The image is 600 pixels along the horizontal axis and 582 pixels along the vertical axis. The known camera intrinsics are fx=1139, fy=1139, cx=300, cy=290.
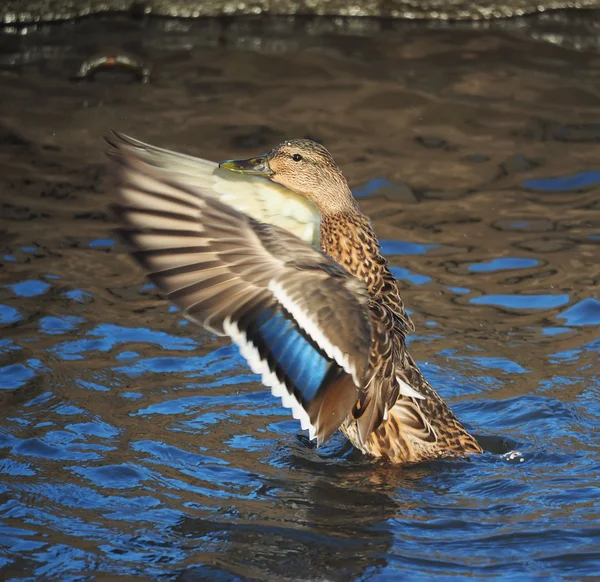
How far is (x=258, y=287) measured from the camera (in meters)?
5.00

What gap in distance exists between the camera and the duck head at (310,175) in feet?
19.4

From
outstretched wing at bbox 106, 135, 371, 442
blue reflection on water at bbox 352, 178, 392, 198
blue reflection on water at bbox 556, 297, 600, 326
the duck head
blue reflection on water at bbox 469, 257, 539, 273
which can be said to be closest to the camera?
outstretched wing at bbox 106, 135, 371, 442

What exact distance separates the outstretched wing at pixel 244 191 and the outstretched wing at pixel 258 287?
439 millimetres

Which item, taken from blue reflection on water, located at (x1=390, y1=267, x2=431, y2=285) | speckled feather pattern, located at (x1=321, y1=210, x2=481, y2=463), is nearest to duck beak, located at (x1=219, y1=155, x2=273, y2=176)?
speckled feather pattern, located at (x1=321, y1=210, x2=481, y2=463)

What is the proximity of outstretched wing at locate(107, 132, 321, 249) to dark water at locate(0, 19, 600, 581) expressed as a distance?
1.10 m

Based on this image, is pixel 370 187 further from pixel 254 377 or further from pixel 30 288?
pixel 30 288

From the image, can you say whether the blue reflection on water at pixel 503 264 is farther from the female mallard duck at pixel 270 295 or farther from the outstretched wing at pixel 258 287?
the outstretched wing at pixel 258 287

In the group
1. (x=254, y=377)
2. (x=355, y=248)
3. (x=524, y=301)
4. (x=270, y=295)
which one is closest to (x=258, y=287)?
(x=270, y=295)

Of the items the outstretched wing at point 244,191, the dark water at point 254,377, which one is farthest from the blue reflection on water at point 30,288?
the outstretched wing at point 244,191

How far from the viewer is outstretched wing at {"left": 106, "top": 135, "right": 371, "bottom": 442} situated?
4.86m

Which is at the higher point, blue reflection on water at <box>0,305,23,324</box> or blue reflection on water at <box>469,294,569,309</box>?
blue reflection on water at <box>469,294,569,309</box>

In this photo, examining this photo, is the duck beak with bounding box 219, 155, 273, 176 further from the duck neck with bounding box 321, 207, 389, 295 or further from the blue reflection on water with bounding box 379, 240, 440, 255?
the blue reflection on water with bounding box 379, 240, 440, 255

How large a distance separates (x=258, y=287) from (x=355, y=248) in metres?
0.95

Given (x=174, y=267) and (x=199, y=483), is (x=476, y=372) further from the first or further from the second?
(x=174, y=267)
